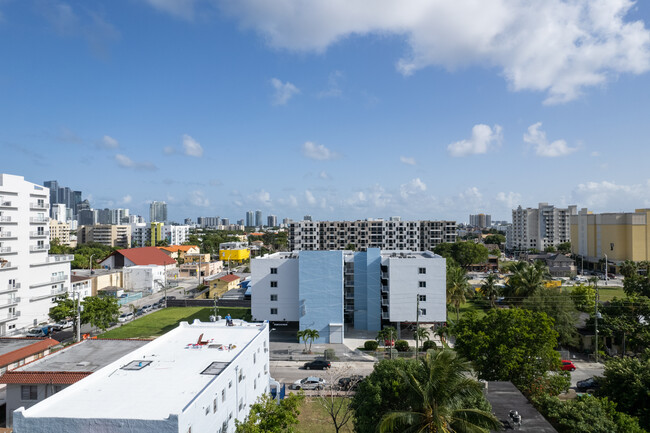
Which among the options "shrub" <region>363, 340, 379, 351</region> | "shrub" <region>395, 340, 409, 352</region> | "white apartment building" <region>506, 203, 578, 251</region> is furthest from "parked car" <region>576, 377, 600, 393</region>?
"white apartment building" <region>506, 203, 578, 251</region>

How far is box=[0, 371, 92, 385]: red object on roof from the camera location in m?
25.4

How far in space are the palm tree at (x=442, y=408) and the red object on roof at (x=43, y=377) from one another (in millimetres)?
21262

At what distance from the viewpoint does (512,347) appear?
29.4 metres

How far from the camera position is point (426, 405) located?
51.9ft

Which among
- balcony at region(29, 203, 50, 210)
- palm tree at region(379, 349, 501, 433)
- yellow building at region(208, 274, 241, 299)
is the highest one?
balcony at region(29, 203, 50, 210)

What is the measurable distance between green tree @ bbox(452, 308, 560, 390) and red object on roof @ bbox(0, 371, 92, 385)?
91.6 ft

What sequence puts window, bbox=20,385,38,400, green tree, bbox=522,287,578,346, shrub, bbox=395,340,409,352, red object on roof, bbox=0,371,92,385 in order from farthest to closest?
shrub, bbox=395,340,409,352 < green tree, bbox=522,287,578,346 < window, bbox=20,385,38,400 < red object on roof, bbox=0,371,92,385

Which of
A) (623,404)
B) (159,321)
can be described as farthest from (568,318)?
(159,321)

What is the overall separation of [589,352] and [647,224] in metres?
91.1

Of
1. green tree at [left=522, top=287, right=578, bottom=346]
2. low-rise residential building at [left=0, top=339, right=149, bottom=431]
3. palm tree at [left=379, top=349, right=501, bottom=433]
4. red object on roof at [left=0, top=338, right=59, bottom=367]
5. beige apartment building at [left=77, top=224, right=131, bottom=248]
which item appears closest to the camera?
palm tree at [left=379, top=349, right=501, bottom=433]

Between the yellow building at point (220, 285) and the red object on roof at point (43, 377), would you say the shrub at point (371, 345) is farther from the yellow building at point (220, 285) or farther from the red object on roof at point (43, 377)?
the yellow building at point (220, 285)

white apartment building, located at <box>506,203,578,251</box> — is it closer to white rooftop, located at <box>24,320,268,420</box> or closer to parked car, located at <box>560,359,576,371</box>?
parked car, located at <box>560,359,576,371</box>

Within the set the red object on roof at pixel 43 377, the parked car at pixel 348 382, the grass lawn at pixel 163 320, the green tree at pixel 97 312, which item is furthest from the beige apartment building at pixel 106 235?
the parked car at pixel 348 382

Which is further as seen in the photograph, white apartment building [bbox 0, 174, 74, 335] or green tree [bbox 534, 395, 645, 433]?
white apartment building [bbox 0, 174, 74, 335]
